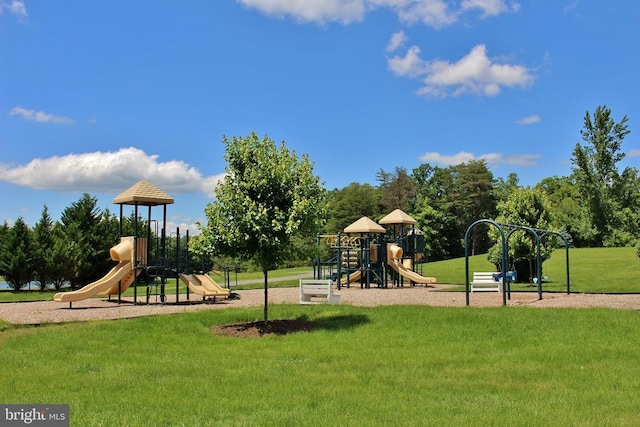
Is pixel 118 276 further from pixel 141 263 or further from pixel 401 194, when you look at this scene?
pixel 401 194

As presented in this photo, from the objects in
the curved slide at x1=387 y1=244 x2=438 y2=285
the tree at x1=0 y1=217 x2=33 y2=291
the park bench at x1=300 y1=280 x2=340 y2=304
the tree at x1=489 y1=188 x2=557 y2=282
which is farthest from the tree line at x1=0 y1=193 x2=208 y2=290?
the tree at x1=489 y1=188 x2=557 y2=282

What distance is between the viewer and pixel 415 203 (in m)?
77.2

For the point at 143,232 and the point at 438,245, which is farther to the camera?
the point at 438,245

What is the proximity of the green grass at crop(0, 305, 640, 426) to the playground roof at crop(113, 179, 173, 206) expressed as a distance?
7235 millimetres

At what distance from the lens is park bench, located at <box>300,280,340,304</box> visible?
1706 cm

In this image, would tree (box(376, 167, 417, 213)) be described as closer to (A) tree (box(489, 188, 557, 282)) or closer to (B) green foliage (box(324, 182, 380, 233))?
(B) green foliage (box(324, 182, 380, 233))

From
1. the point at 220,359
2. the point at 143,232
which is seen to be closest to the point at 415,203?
the point at 143,232

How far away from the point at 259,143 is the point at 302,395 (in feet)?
26.6

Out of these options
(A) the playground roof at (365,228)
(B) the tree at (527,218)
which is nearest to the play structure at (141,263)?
(A) the playground roof at (365,228)

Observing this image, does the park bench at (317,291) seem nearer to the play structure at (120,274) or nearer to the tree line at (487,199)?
the play structure at (120,274)

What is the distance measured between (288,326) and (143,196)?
370 inches

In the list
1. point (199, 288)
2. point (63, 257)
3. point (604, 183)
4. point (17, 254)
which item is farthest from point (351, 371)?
point (604, 183)

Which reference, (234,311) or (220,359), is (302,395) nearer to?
(220,359)

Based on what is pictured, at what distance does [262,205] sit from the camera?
13039mm
